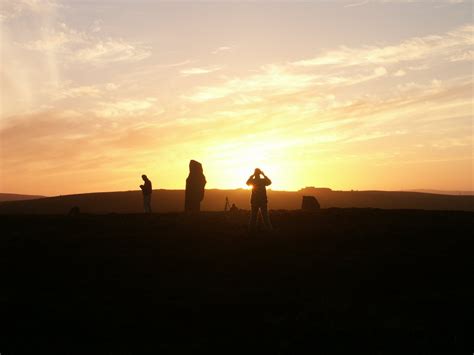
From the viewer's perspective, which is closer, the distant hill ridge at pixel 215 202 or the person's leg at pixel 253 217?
the person's leg at pixel 253 217

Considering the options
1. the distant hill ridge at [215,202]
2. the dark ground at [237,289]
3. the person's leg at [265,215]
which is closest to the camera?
the dark ground at [237,289]

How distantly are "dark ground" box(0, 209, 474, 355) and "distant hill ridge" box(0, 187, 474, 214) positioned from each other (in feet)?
186

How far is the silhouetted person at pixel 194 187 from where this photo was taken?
34.9 meters

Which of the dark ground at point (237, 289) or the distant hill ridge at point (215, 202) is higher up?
the distant hill ridge at point (215, 202)

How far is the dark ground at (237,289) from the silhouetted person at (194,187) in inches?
414

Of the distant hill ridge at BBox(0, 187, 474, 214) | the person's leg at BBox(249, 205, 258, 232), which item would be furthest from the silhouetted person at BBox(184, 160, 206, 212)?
the distant hill ridge at BBox(0, 187, 474, 214)

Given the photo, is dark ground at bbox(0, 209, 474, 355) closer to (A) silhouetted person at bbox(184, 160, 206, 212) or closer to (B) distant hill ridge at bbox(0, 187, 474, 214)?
(A) silhouetted person at bbox(184, 160, 206, 212)

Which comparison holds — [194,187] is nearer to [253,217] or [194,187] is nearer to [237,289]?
[253,217]

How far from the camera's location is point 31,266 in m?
17.4

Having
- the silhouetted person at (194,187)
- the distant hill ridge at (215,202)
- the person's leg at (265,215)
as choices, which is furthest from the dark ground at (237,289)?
the distant hill ridge at (215,202)

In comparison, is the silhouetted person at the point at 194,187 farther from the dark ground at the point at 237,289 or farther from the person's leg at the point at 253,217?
the person's leg at the point at 253,217

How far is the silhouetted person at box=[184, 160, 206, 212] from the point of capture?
115 ft

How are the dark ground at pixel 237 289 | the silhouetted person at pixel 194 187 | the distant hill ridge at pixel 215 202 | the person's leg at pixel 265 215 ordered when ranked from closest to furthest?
the dark ground at pixel 237 289
the person's leg at pixel 265 215
the silhouetted person at pixel 194 187
the distant hill ridge at pixel 215 202

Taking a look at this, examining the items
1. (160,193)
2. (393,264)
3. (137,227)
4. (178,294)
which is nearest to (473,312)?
(393,264)
